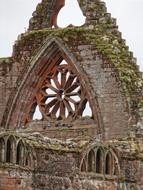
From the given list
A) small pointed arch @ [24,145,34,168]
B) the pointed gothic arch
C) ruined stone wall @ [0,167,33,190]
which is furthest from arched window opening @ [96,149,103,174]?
the pointed gothic arch

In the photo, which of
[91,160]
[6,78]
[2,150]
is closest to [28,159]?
[2,150]

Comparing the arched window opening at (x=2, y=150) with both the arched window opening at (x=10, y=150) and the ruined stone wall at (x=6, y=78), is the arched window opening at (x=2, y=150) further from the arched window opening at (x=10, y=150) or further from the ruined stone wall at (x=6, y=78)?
the ruined stone wall at (x=6, y=78)

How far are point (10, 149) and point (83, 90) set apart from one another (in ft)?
24.7

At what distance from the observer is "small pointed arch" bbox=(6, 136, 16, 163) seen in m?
20.4

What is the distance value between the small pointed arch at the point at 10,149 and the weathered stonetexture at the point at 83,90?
239cm

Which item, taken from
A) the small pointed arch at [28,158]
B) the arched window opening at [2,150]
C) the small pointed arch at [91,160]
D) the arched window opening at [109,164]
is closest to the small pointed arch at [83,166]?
the small pointed arch at [91,160]

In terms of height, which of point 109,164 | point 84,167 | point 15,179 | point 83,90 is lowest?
point 15,179

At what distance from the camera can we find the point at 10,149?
20.5m

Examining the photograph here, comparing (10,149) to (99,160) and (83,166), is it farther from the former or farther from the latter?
(99,160)

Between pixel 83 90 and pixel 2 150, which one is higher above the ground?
pixel 83 90

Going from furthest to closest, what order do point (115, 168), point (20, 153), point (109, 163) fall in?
1. point (115, 168)
2. point (109, 163)
3. point (20, 153)

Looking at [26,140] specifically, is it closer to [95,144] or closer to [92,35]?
[95,144]

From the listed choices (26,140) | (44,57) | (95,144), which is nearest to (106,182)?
(95,144)

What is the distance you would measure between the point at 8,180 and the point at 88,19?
9.10 meters
